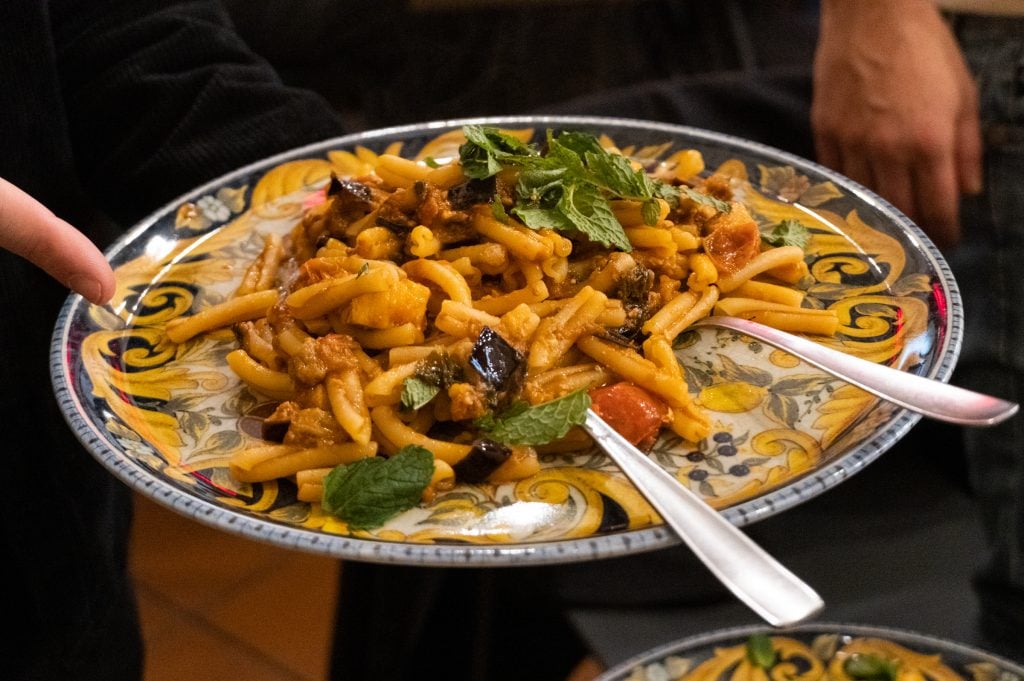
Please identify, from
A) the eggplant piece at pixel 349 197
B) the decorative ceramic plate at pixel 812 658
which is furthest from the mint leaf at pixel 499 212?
the decorative ceramic plate at pixel 812 658

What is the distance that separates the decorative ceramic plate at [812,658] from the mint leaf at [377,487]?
0.40 m

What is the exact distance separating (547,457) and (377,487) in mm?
219

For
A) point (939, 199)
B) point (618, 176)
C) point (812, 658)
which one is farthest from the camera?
point (939, 199)

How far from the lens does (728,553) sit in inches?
37.9

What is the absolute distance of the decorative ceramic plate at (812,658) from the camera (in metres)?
1.30

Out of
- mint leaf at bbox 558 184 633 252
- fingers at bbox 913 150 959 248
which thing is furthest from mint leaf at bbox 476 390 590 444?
fingers at bbox 913 150 959 248

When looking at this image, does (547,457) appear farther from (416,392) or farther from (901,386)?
(901,386)

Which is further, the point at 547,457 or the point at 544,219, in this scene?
the point at 544,219

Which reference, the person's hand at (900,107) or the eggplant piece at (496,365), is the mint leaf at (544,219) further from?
the person's hand at (900,107)

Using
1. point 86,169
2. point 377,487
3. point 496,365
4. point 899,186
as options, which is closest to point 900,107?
point 899,186

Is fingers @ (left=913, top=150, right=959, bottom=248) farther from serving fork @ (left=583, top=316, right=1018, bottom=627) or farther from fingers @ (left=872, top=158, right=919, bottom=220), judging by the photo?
serving fork @ (left=583, top=316, right=1018, bottom=627)

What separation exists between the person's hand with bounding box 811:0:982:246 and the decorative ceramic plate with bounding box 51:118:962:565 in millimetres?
605

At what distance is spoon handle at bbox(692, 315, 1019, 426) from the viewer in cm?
108

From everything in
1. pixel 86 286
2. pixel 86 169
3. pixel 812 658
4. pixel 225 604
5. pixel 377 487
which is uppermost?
pixel 86 286
